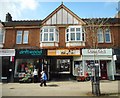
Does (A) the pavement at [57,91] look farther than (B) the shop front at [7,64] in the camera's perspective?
No

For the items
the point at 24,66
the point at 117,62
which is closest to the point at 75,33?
the point at 117,62

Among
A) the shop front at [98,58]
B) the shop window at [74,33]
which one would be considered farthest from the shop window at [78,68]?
the shop window at [74,33]

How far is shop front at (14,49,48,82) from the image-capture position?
22.7 m

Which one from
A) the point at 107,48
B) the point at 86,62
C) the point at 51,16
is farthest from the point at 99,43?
the point at 51,16

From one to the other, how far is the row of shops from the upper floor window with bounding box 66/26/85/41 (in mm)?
1541

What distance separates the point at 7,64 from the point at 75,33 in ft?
29.2

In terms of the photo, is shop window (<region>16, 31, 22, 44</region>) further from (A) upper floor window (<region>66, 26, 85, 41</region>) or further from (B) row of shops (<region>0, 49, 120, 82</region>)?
(A) upper floor window (<region>66, 26, 85, 41</region>)

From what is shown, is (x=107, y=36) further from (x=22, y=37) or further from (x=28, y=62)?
(x=22, y=37)

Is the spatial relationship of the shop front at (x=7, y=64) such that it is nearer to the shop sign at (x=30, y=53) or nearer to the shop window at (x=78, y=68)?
the shop sign at (x=30, y=53)

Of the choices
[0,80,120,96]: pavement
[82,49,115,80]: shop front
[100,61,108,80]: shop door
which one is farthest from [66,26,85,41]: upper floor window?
[0,80,120,96]: pavement

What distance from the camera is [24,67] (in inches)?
919

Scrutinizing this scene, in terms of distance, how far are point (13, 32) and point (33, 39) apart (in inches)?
109

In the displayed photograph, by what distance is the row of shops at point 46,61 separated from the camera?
22719 mm

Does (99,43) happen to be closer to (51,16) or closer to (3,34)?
(51,16)
